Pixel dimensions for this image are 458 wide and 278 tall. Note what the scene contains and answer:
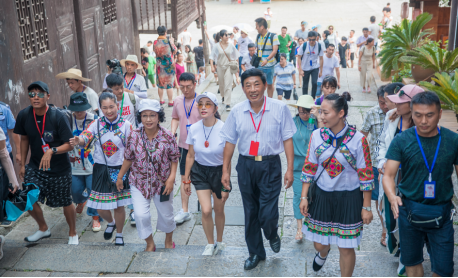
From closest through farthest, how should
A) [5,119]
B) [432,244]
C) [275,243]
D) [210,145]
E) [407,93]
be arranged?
[432,244]
[407,93]
[275,243]
[210,145]
[5,119]

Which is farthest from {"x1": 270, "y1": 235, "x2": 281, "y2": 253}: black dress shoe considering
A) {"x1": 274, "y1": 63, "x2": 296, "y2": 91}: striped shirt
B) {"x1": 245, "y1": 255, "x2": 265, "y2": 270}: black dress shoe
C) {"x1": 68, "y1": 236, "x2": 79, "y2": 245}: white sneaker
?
{"x1": 274, "y1": 63, "x2": 296, "y2": 91}: striped shirt

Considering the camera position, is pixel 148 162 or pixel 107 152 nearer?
pixel 148 162

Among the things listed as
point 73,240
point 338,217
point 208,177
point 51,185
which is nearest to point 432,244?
point 338,217

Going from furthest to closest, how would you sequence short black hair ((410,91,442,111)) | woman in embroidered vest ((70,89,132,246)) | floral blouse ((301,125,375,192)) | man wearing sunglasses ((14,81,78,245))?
woman in embroidered vest ((70,89,132,246))
man wearing sunglasses ((14,81,78,245))
floral blouse ((301,125,375,192))
short black hair ((410,91,442,111))

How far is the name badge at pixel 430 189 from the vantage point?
3417 mm

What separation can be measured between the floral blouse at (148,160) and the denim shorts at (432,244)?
2294mm

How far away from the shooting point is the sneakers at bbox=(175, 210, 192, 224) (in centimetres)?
579

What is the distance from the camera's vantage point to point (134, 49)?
43.6ft

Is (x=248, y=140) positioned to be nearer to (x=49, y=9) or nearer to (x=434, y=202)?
(x=434, y=202)

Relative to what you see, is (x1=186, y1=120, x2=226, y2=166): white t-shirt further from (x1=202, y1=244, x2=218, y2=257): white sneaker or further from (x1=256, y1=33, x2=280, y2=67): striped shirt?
(x1=256, y1=33, x2=280, y2=67): striped shirt

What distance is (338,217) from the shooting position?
3746mm

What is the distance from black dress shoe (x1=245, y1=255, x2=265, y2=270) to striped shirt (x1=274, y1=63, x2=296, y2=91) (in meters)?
7.07

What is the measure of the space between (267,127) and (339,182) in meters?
0.81

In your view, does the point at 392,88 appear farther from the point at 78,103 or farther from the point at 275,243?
the point at 78,103
